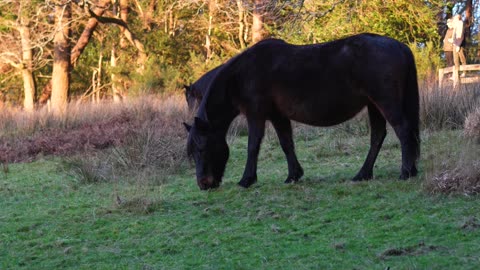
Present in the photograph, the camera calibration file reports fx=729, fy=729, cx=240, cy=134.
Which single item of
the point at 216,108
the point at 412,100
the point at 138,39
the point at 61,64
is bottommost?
the point at 61,64

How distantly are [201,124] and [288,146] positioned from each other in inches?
45.7

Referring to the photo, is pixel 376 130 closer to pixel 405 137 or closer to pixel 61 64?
pixel 405 137

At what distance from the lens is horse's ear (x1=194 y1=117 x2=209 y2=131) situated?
8.62 m

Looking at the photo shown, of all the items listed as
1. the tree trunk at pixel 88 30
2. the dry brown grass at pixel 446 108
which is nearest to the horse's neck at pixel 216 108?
the dry brown grass at pixel 446 108

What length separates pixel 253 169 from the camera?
868 cm

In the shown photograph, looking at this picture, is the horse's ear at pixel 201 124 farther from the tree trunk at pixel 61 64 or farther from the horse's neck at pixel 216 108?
the tree trunk at pixel 61 64

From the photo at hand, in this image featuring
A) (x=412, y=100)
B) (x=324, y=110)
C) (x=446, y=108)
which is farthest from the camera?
(x=446, y=108)

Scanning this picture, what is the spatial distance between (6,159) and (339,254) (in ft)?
33.0

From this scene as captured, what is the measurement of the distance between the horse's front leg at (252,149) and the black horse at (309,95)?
0.5 inches

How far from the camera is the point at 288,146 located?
9031mm

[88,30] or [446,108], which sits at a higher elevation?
[88,30]

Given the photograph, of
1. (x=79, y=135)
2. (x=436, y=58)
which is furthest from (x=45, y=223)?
(x=436, y=58)

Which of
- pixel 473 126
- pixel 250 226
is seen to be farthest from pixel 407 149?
pixel 250 226

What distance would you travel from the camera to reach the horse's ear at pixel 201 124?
862cm
